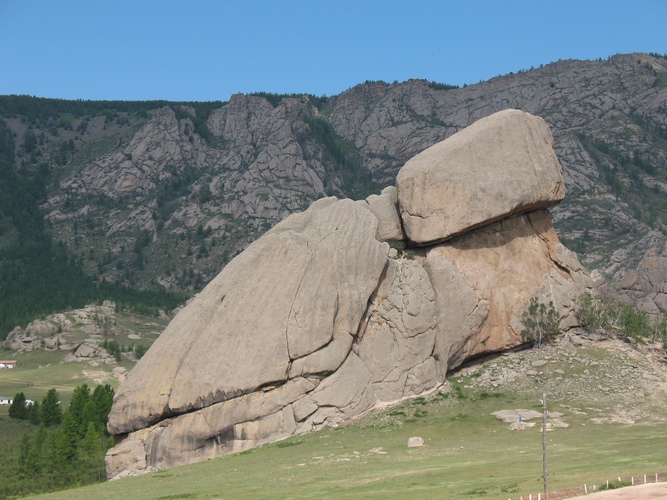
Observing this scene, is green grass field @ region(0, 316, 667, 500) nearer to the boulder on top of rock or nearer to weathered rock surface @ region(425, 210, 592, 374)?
weathered rock surface @ region(425, 210, 592, 374)

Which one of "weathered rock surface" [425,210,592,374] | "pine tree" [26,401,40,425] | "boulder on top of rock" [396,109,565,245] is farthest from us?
"pine tree" [26,401,40,425]

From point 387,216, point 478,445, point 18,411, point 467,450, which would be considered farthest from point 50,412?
point 467,450

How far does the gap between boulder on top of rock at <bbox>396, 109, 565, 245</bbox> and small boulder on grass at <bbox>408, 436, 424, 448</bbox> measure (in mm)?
23803

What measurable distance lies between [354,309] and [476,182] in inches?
696

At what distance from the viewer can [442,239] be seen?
8419 centimetres

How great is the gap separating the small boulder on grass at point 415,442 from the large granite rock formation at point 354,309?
9.83 m

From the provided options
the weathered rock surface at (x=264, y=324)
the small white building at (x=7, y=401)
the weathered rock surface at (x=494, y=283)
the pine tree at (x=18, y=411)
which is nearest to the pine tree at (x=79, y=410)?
the pine tree at (x=18, y=411)

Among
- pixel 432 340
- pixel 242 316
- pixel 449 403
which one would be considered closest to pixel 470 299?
pixel 432 340

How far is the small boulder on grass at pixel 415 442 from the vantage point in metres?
65.1

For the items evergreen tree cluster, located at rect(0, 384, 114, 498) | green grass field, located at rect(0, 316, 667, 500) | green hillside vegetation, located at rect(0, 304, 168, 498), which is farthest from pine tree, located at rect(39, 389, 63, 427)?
green grass field, located at rect(0, 316, 667, 500)

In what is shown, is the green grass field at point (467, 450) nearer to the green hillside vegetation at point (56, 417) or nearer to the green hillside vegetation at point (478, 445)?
the green hillside vegetation at point (478, 445)

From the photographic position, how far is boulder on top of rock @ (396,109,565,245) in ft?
270

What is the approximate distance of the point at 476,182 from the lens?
82.4 m

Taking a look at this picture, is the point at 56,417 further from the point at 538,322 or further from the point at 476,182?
the point at 476,182
